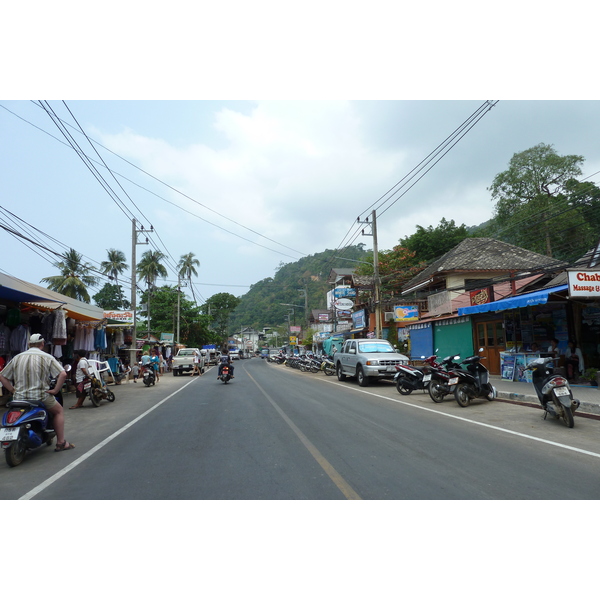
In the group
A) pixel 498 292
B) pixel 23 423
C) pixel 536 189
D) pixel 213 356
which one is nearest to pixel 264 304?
pixel 213 356

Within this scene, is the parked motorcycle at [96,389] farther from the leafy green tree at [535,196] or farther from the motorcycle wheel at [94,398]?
the leafy green tree at [535,196]

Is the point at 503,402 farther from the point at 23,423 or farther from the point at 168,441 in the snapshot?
the point at 23,423

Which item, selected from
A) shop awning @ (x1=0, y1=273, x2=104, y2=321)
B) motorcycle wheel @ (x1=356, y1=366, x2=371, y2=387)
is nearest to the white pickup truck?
shop awning @ (x1=0, y1=273, x2=104, y2=321)

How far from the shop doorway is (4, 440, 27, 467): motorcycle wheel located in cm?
1774

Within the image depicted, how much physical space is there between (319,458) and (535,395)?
8.81 m

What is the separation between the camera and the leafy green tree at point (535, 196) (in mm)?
35031

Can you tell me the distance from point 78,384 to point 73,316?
488 cm

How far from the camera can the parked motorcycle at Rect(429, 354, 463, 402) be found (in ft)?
39.2

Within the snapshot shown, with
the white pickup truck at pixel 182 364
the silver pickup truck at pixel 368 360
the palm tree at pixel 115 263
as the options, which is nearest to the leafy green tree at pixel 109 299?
the palm tree at pixel 115 263

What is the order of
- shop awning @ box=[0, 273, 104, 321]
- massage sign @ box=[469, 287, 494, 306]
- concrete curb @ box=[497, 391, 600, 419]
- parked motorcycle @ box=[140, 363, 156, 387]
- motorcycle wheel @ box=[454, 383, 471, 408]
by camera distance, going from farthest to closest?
massage sign @ box=[469, 287, 494, 306]
parked motorcycle @ box=[140, 363, 156, 387]
shop awning @ box=[0, 273, 104, 321]
motorcycle wheel @ box=[454, 383, 471, 408]
concrete curb @ box=[497, 391, 600, 419]

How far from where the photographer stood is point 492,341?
1952cm

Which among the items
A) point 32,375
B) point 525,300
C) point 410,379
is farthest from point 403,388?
point 32,375

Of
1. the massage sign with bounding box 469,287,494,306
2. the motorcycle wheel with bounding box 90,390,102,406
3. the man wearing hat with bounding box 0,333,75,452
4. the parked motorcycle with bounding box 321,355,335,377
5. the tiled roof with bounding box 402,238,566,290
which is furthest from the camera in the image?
the tiled roof with bounding box 402,238,566,290

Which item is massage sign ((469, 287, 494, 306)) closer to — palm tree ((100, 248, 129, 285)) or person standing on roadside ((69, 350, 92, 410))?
person standing on roadside ((69, 350, 92, 410))
